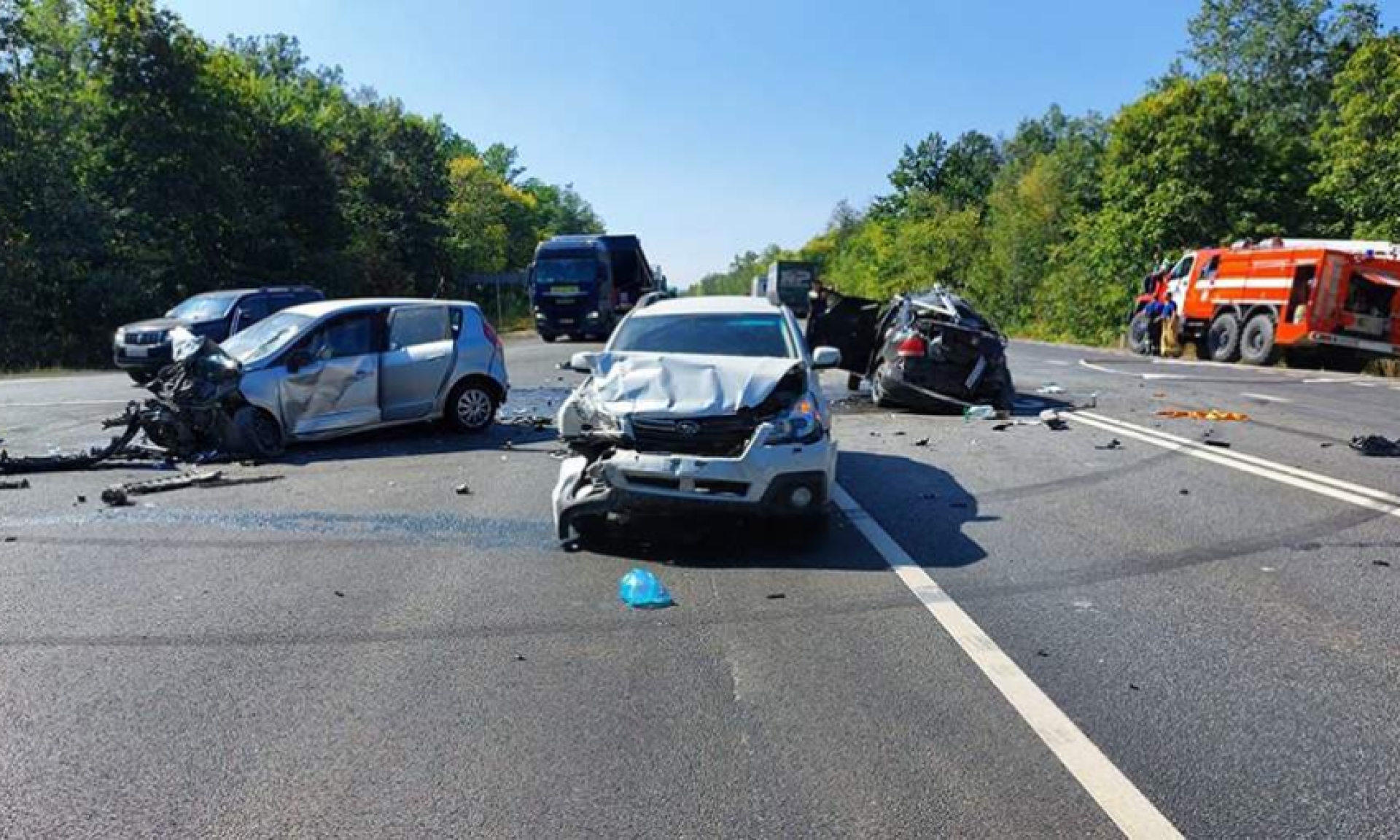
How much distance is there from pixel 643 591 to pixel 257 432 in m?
6.52

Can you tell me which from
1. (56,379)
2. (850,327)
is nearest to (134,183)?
(56,379)

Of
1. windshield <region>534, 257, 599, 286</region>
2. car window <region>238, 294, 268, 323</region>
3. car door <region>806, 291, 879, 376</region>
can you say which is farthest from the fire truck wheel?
car window <region>238, 294, 268, 323</region>

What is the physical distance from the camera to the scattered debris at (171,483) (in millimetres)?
8039

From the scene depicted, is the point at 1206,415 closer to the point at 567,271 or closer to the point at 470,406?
the point at 470,406

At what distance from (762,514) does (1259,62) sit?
186 feet

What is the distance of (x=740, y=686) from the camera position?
4113 millimetres

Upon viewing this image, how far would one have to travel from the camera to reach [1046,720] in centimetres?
375

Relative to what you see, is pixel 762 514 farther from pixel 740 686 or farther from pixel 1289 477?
pixel 1289 477

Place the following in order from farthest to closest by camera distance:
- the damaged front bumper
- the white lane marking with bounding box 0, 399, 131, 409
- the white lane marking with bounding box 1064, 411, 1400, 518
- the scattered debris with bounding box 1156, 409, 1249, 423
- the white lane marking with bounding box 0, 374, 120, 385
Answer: the white lane marking with bounding box 0, 374, 120, 385, the white lane marking with bounding box 0, 399, 131, 409, the scattered debris with bounding box 1156, 409, 1249, 423, the white lane marking with bounding box 1064, 411, 1400, 518, the damaged front bumper

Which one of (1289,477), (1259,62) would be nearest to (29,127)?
(1289,477)

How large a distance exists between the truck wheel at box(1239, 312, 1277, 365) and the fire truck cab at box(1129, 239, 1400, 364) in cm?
2

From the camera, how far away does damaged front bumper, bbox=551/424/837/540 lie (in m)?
5.99

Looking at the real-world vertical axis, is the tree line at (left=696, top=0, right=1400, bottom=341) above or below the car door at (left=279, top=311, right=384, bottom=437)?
above

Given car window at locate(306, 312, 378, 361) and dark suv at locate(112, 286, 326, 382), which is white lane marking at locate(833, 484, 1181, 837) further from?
dark suv at locate(112, 286, 326, 382)
